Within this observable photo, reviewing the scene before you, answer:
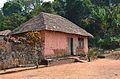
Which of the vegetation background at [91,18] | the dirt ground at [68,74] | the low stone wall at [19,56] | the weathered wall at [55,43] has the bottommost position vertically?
the dirt ground at [68,74]

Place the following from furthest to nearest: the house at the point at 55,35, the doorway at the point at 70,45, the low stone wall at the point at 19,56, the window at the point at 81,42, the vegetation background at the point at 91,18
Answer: the vegetation background at the point at 91,18 < the window at the point at 81,42 < the doorway at the point at 70,45 < the house at the point at 55,35 < the low stone wall at the point at 19,56

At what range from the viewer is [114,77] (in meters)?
13.0

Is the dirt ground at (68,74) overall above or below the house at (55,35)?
below

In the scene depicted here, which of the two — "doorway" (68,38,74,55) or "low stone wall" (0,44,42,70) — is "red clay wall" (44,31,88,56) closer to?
"doorway" (68,38,74,55)

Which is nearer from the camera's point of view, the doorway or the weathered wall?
the weathered wall

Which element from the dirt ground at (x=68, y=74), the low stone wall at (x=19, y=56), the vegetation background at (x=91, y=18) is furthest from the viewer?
the vegetation background at (x=91, y=18)

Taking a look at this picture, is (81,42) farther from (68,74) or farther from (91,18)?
(68,74)

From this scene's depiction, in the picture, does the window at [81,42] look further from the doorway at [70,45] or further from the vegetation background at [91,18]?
the vegetation background at [91,18]

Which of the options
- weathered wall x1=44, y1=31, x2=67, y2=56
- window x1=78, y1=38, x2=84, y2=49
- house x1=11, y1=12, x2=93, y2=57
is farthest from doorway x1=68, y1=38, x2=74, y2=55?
window x1=78, y1=38, x2=84, y2=49

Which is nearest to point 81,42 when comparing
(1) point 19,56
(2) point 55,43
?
(2) point 55,43

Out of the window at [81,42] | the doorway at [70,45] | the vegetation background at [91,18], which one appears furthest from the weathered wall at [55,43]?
the vegetation background at [91,18]

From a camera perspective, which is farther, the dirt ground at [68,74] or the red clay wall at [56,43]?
the red clay wall at [56,43]

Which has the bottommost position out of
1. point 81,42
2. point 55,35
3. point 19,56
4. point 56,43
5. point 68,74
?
point 68,74

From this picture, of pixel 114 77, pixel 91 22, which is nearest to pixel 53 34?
pixel 114 77
